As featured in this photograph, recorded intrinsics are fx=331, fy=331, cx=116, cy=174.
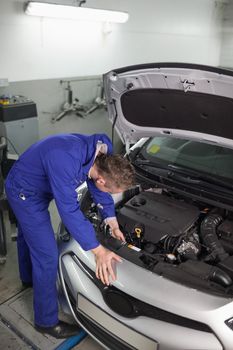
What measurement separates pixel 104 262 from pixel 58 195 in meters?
0.37

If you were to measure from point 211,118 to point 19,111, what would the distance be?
2299 millimetres

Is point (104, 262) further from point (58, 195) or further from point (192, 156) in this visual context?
point (192, 156)

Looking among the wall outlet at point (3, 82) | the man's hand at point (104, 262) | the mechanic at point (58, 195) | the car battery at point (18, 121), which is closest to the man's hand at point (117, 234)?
the mechanic at point (58, 195)

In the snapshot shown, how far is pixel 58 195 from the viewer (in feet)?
5.00

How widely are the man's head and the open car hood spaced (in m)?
0.51

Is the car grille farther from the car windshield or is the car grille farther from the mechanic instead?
the car windshield

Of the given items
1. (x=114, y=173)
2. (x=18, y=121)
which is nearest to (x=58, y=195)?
(x=114, y=173)

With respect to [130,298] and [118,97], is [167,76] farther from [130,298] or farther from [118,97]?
[130,298]

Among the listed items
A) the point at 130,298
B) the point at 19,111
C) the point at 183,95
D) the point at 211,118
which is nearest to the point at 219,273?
the point at 130,298

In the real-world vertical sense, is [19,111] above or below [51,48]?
below

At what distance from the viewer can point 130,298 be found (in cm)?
146

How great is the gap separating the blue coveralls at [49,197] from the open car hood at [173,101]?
38 cm

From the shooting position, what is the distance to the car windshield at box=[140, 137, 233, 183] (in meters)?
2.03

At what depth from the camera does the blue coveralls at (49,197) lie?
1.54 metres
